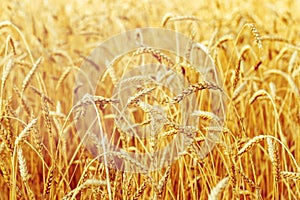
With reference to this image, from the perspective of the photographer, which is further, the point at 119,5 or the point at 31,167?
the point at 119,5

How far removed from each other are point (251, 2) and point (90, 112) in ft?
8.95

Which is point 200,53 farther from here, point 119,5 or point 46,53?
point 119,5

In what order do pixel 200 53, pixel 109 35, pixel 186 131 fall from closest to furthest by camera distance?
pixel 186 131 < pixel 200 53 < pixel 109 35

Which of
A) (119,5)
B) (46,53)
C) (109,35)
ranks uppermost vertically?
(119,5)

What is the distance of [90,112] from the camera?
2.10m

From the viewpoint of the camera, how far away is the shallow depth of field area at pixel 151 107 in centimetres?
118

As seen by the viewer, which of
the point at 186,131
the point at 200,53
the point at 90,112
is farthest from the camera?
the point at 200,53

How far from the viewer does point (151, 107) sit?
116 centimetres

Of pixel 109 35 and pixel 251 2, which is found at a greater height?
pixel 251 2

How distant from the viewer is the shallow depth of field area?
3.86ft

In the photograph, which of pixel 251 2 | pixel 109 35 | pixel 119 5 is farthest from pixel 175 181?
pixel 251 2

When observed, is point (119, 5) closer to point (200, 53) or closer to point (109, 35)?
point (109, 35)

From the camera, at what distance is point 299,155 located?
172 cm

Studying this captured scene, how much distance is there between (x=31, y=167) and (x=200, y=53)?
112cm
